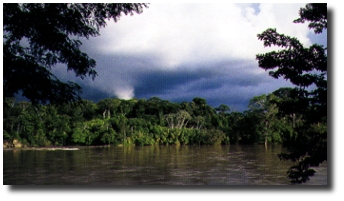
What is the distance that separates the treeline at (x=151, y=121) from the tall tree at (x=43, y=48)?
0.29m

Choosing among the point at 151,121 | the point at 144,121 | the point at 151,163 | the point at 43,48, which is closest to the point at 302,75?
the point at 43,48

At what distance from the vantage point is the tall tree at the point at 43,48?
306 centimetres

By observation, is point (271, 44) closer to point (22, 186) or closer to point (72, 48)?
point (72, 48)

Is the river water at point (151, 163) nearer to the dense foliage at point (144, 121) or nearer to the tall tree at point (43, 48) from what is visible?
the dense foliage at point (144, 121)

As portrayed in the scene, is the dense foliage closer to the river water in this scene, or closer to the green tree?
the river water

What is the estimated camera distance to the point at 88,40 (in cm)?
339

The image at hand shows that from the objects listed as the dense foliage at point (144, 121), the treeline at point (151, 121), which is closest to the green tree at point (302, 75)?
the treeline at point (151, 121)

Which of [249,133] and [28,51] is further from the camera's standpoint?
[249,133]

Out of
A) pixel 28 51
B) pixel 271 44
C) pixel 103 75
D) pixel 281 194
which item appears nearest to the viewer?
pixel 271 44

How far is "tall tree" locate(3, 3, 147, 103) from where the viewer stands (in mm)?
3061

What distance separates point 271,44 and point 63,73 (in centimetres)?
176

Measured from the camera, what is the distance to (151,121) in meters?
6.37

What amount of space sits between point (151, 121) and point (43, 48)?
3.42m
